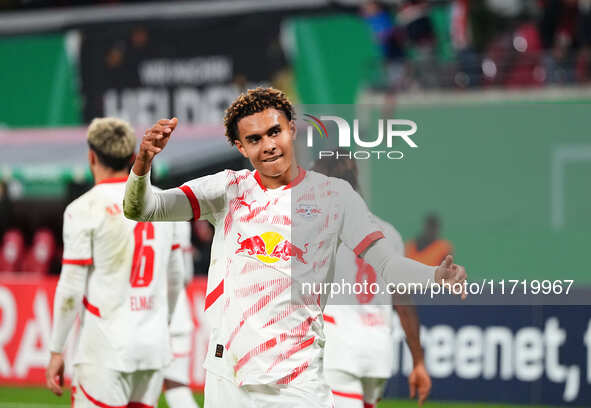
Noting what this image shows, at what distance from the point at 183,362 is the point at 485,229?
8.37 metres

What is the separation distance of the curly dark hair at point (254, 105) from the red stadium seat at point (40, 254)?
41.5 ft

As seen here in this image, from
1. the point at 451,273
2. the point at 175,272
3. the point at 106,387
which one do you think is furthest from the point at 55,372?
the point at 451,273

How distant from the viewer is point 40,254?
1698 centimetres

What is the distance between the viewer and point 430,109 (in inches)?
635

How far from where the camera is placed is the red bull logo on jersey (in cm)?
433

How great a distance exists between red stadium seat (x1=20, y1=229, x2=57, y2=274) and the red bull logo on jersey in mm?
12712

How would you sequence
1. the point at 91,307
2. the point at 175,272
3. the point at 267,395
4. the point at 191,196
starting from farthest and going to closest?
the point at 175,272, the point at 91,307, the point at 191,196, the point at 267,395

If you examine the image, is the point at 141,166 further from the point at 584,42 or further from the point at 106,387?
the point at 584,42

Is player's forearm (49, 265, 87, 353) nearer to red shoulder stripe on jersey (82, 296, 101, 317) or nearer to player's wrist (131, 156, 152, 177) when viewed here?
red shoulder stripe on jersey (82, 296, 101, 317)

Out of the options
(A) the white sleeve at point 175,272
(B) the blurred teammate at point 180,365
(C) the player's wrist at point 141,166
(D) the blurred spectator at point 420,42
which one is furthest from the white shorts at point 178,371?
(D) the blurred spectator at point 420,42

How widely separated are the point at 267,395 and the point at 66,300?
1837 mm

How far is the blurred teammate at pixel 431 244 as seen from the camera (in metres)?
12.5

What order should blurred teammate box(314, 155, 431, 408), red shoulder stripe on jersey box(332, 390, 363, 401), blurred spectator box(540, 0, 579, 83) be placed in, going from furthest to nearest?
blurred spectator box(540, 0, 579, 83) < red shoulder stripe on jersey box(332, 390, 363, 401) < blurred teammate box(314, 155, 431, 408)

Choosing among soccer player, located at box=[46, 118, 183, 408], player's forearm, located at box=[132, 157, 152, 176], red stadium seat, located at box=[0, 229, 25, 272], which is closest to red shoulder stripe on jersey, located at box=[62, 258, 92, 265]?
soccer player, located at box=[46, 118, 183, 408]
